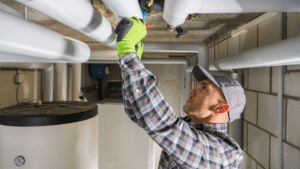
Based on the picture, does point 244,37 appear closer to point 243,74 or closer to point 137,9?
point 243,74

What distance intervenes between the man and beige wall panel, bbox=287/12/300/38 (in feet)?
1.32

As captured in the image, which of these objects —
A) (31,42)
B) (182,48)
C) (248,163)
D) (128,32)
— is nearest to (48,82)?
(182,48)

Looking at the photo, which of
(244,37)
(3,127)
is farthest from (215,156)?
(3,127)

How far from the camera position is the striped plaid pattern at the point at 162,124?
2.39ft

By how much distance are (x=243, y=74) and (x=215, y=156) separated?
3.05 feet

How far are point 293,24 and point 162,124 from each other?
90 centimetres

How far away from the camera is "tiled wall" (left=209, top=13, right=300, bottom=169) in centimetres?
94

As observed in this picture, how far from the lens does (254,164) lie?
1316 mm

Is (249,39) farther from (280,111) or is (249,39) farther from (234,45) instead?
(280,111)

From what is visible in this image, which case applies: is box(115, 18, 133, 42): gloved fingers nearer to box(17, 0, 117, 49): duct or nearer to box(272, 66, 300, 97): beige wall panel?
box(17, 0, 117, 49): duct

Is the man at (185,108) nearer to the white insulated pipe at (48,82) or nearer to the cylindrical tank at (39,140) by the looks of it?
the cylindrical tank at (39,140)

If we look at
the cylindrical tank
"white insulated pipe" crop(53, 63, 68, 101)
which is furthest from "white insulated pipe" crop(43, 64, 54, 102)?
the cylindrical tank

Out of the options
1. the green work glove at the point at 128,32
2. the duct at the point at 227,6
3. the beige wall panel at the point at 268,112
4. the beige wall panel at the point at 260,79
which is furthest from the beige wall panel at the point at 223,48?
the green work glove at the point at 128,32

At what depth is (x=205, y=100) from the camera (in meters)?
0.96
